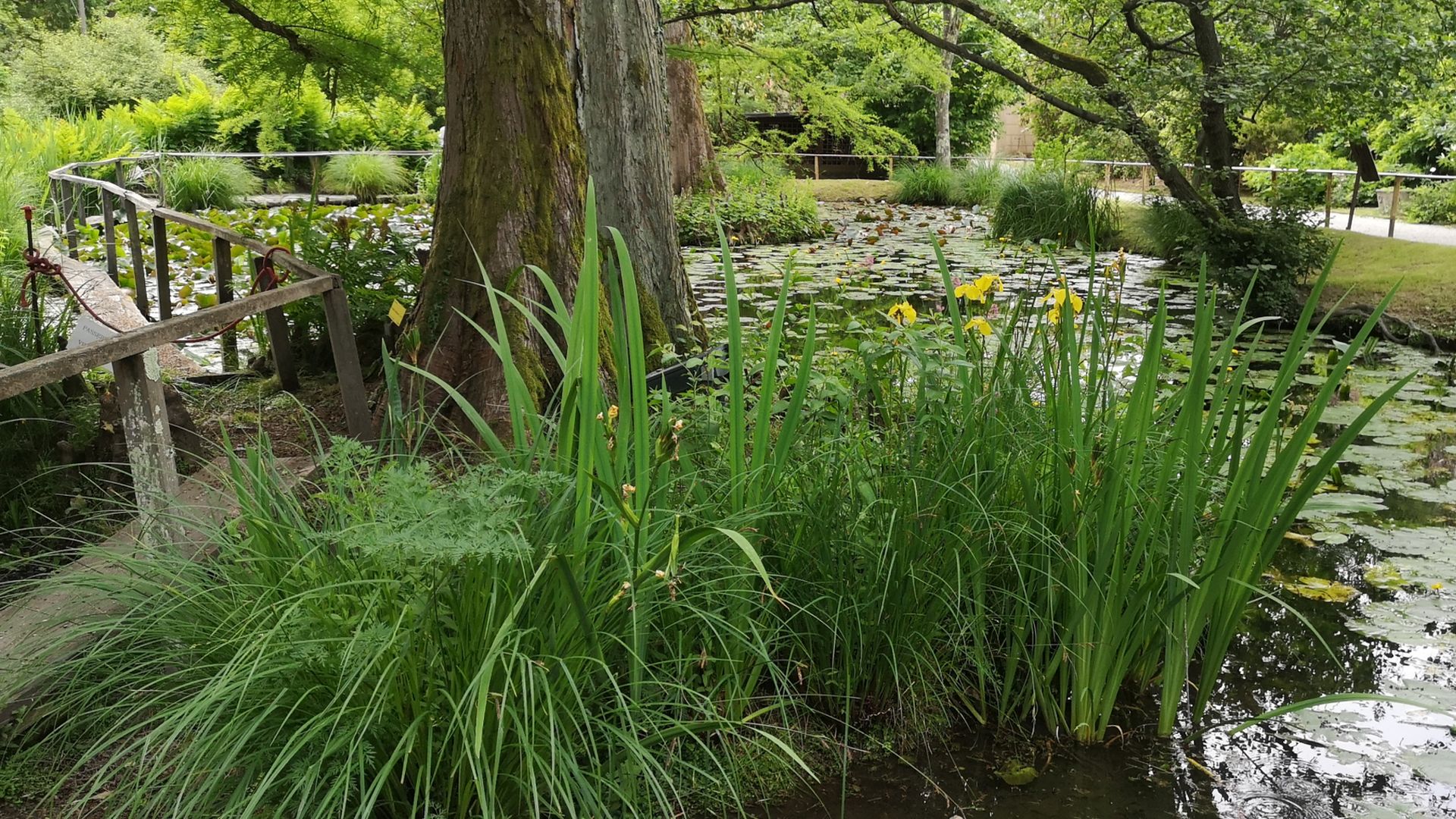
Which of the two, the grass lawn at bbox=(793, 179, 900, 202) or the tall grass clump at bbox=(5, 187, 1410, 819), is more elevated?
the grass lawn at bbox=(793, 179, 900, 202)

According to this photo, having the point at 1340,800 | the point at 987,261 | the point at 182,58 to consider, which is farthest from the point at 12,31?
the point at 1340,800

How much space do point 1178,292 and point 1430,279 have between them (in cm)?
185

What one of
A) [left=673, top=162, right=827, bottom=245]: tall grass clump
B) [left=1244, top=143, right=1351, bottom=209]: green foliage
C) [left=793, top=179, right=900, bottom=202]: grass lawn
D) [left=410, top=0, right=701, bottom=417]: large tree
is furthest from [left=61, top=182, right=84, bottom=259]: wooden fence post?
[left=793, top=179, right=900, bottom=202]: grass lawn

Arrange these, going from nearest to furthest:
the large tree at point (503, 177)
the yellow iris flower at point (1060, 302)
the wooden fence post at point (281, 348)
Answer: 1. the yellow iris flower at point (1060, 302)
2. the large tree at point (503, 177)
3. the wooden fence post at point (281, 348)

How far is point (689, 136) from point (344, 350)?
11.7 metres

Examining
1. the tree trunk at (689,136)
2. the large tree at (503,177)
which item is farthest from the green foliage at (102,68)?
the large tree at (503,177)

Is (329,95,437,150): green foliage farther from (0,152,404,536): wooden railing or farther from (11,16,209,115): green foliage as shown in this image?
(0,152,404,536): wooden railing

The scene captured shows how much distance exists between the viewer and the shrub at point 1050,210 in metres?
12.2

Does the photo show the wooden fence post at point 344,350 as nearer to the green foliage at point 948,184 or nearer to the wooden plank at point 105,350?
the wooden plank at point 105,350

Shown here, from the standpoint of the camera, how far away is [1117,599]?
7.84 feet

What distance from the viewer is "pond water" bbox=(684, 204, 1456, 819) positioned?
2.39 meters

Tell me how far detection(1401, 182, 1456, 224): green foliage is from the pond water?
34.1ft

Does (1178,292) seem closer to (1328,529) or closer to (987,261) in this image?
(987,261)

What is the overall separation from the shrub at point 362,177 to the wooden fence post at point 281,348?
518 inches
